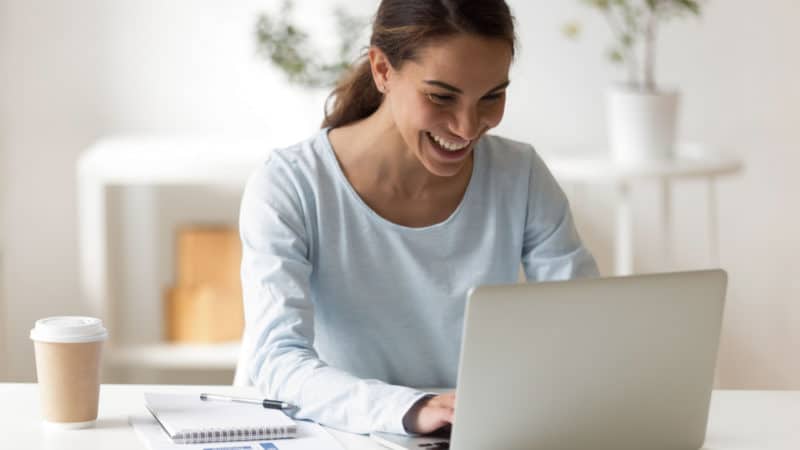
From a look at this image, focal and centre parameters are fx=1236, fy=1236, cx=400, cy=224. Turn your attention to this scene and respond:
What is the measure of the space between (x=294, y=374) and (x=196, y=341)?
1.76 meters

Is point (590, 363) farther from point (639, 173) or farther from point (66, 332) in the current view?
point (639, 173)

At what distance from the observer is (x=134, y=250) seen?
11.1 feet

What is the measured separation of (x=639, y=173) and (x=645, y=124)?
128 millimetres

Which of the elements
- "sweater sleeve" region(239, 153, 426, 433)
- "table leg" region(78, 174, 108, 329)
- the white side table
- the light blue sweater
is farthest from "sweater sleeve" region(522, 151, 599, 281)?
"table leg" region(78, 174, 108, 329)

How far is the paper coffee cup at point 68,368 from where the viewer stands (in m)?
1.38

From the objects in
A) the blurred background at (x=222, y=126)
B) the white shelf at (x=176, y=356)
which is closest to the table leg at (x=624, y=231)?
the blurred background at (x=222, y=126)

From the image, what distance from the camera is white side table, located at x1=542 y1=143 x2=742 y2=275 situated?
2.89 m

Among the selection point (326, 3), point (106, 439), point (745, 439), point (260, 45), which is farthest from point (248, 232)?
point (326, 3)

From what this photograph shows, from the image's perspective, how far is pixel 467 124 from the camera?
5.30ft

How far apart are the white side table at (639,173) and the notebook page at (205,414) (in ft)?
5.20

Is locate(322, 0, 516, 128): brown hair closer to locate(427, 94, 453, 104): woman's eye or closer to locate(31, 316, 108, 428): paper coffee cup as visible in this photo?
locate(427, 94, 453, 104): woman's eye

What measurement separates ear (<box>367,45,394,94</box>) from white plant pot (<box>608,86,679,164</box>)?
1.30 m

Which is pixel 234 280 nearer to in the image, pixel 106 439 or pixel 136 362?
pixel 136 362

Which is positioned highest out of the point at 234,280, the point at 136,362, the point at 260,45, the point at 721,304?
the point at 260,45
